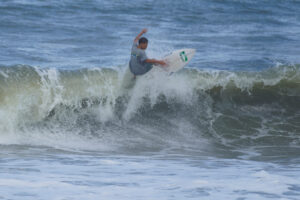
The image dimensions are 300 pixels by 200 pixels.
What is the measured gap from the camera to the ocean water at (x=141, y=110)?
6.25 m

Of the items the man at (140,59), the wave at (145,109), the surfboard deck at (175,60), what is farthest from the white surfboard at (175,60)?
the man at (140,59)

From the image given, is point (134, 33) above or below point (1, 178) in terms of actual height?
above

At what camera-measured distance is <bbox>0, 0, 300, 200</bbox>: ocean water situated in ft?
20.5

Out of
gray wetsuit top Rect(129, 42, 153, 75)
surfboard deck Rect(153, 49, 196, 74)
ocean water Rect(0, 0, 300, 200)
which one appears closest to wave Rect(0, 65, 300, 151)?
ocean water Rect(0, 0, 300, 200)

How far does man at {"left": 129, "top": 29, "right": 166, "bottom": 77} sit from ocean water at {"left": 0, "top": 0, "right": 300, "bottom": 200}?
76 cm

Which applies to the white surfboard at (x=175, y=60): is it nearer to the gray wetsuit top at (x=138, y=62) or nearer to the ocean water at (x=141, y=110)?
the ocean water at (x=141, y=110)

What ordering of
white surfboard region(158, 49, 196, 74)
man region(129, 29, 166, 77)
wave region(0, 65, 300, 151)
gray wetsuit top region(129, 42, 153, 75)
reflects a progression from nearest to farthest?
wave region(0, 65, 300, 151) < man region(129, 29, 166, 77) < gray wetsuit top region(129, 42, 153, 75) < white surfboard region(158, 49, 196, 74)

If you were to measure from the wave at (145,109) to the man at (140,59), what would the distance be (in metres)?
0.78

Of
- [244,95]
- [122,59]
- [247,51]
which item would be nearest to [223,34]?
[247,51]

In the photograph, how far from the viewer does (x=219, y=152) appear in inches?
351

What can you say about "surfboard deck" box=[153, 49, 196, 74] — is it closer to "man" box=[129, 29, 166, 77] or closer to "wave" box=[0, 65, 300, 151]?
"wave" box=[0, 65, 300, 151]

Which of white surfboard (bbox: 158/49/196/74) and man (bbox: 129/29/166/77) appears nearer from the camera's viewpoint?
man (bbox: 129/29/166/77)

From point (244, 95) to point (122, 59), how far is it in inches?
155

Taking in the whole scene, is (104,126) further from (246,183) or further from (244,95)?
(246,183)
